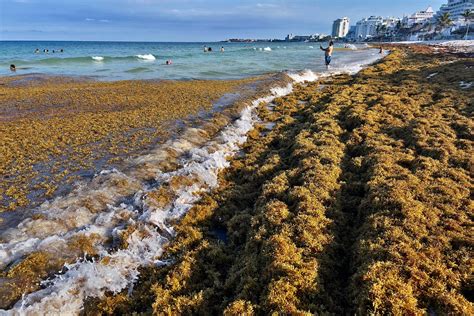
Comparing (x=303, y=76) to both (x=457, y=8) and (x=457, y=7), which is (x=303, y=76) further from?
(x=457, y=7)

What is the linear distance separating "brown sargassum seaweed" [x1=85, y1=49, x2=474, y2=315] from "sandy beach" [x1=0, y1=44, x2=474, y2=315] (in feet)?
0.11

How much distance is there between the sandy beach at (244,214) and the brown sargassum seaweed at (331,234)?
34 mm

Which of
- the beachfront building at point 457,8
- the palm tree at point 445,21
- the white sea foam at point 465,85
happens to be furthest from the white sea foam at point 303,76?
the beachfront building at point 457,8

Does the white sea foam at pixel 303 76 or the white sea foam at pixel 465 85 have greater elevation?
the white sea foam at pixel 465 85

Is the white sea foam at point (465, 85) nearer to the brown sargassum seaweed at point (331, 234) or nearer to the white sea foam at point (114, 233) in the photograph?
the brown sargassum seaweed at point (331, 234)

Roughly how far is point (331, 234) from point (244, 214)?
2.35 m

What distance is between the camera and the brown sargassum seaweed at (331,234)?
18.0 feet

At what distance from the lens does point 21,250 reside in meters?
7.24

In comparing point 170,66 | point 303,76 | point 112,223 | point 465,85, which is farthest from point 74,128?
point 170,66

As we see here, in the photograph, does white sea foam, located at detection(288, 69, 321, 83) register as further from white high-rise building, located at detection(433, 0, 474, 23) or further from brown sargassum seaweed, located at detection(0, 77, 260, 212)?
white high-rise building, located at detection(433, 0, 474, 23)

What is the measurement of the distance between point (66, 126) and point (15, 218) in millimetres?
8721

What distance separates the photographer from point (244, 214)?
8500 mm

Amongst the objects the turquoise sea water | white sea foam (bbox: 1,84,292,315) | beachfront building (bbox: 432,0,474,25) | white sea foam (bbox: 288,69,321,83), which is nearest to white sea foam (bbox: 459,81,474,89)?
white sea foam (bbox: 288,69,321,83)

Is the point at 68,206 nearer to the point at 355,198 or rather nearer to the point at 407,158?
the point at 355,198
